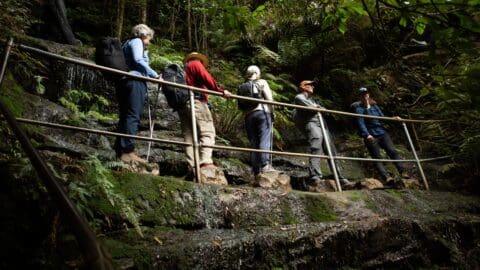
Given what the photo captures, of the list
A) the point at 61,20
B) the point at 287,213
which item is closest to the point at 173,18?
the point at 61,20

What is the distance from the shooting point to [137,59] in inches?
197

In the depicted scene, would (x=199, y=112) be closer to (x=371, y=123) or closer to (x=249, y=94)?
(x=249, y=94)

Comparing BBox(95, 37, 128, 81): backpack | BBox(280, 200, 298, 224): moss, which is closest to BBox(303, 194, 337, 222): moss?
BBox(280, 200, 298, 224): moss

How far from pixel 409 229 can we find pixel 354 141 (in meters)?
6.84

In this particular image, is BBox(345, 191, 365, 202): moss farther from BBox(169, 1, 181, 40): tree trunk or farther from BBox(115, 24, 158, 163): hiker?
BBox(169, 1, 181, 40): tree trunk

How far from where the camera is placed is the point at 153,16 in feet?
53.4

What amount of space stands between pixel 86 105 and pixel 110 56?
5660mm

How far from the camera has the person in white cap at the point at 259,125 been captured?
5727 mm

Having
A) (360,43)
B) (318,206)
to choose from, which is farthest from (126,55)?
(360,43)

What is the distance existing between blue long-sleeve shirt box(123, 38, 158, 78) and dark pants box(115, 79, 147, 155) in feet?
0.89

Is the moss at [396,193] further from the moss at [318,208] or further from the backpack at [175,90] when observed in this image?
the backpack at [175,90]

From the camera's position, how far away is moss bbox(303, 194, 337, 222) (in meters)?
4.76

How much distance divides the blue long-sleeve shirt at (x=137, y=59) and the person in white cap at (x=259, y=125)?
60.2 inches

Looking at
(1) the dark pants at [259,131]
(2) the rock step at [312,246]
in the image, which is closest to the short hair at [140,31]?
(1) the dark pants at [259,131]
